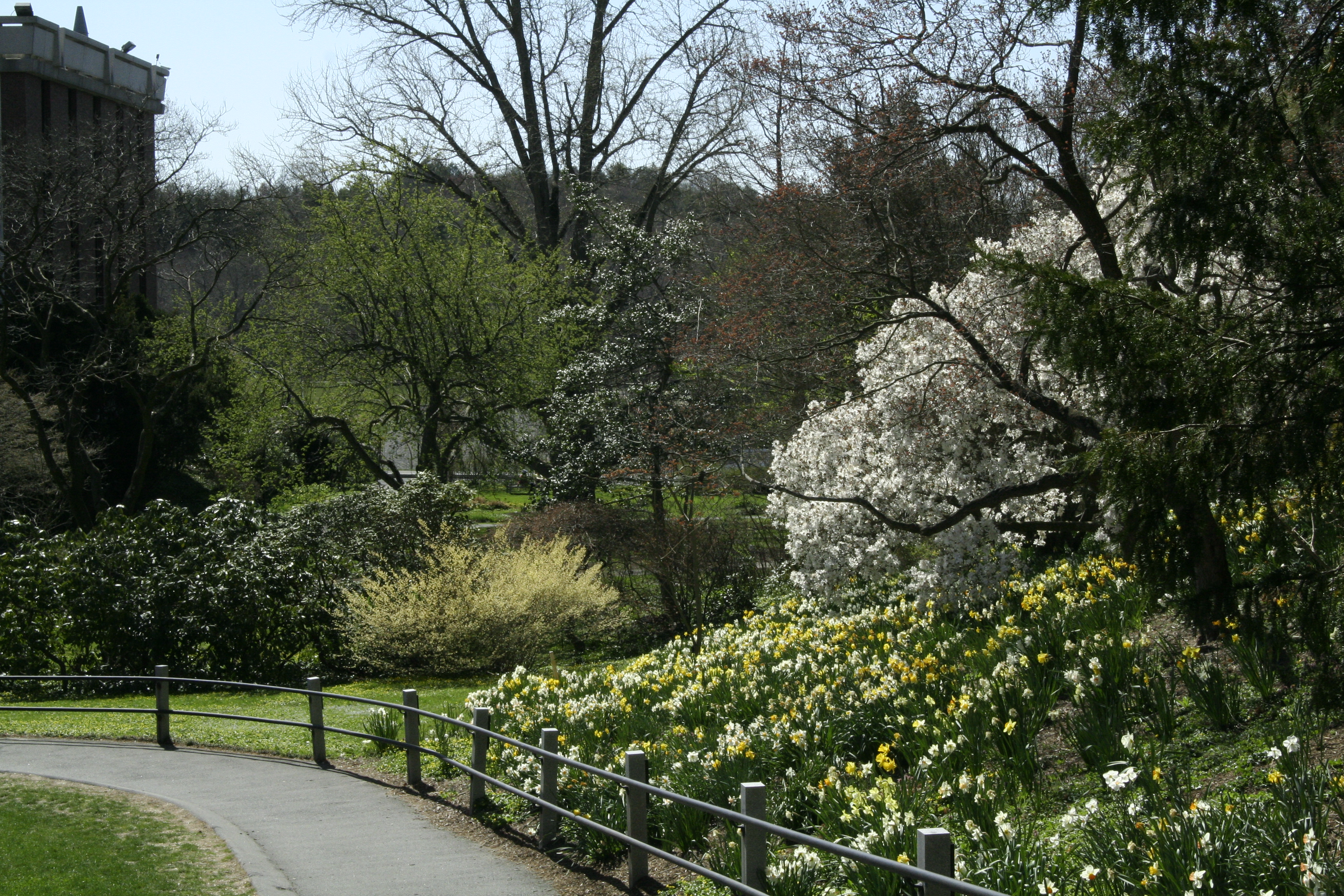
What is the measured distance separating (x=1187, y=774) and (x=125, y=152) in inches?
1112

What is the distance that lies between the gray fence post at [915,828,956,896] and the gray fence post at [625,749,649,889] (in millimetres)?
2649

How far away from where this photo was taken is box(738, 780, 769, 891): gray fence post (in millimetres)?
5293

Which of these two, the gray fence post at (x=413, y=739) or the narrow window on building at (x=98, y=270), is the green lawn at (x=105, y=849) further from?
the narrow window on building at (x=98, y=270)

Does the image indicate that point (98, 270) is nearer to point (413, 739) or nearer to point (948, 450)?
point (413, 739)

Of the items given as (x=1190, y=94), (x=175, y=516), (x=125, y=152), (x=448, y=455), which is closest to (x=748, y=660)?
(x=1190, y=94)

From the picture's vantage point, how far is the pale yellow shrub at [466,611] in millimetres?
17109

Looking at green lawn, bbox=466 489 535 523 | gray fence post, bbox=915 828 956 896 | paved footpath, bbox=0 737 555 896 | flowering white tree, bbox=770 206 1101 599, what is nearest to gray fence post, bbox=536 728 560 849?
paved footpath, bbox=0 737 555 896

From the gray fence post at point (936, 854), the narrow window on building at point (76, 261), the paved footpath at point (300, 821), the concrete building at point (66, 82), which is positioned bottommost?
the paved footpath at point (300, 821)

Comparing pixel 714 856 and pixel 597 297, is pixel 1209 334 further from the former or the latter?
pixel 597 297

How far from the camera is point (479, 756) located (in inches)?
331

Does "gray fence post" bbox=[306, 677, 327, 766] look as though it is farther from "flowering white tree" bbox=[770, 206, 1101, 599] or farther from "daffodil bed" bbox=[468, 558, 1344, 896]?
"flowering white tree" bbox=[770, 206, 1101, 599]

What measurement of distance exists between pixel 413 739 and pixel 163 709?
14.3 feet

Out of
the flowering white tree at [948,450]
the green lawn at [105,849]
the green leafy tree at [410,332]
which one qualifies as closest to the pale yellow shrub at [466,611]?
the flowering white tree at [948,450]

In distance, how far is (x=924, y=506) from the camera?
12.5 metres
